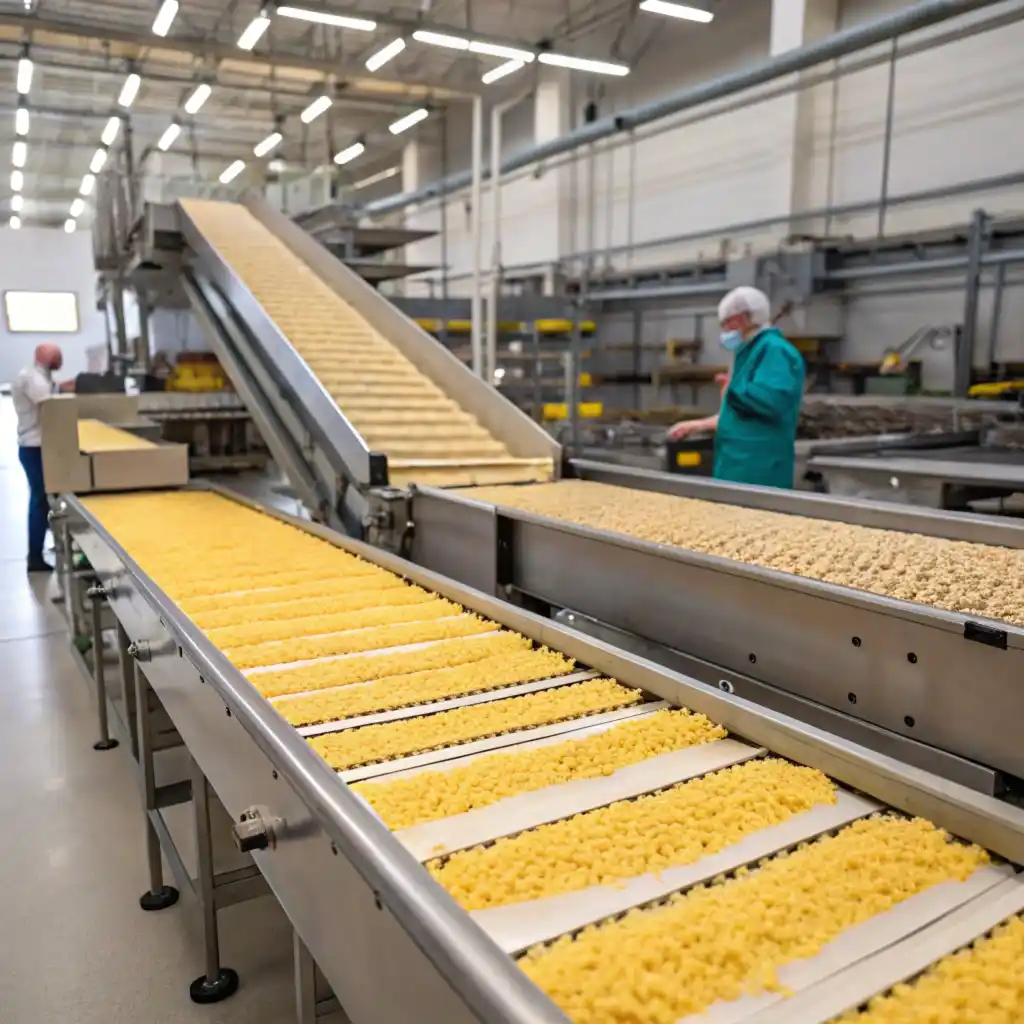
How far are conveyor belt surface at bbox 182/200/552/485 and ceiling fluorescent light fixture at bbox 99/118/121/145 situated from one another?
7723mm

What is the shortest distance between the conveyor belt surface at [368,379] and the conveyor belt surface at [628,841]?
1901 millimetres

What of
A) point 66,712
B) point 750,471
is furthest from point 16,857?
point 750,471

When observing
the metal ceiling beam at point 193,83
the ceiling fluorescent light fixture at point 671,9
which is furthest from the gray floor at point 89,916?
the metal ceiling beam at point 193,83

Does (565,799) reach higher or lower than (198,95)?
lower

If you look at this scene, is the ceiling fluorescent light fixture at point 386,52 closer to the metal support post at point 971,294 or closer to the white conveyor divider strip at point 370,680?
the metal support post at point 971,294

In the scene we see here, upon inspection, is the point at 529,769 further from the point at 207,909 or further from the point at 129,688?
the point at 129,688

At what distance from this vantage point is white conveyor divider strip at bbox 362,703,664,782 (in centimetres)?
119

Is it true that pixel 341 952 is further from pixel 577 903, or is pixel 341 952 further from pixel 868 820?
pixel 868 820

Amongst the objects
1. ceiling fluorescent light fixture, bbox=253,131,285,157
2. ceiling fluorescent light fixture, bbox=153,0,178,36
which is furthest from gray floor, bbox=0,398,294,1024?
ceiling fluorescent light fixture, bbox=253,131,285,157

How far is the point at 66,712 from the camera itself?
3365 mm

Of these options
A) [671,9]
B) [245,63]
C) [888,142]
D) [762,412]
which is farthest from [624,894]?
[245,63]

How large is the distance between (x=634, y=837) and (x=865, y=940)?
0.27 m

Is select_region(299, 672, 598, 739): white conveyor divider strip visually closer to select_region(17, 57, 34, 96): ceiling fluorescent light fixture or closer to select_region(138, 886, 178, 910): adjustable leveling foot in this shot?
select_region(138, 886, 178, 910): adjustable leveling foot

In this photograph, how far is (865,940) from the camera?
0.85m
